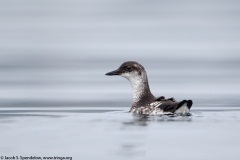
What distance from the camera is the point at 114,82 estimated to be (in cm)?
2461

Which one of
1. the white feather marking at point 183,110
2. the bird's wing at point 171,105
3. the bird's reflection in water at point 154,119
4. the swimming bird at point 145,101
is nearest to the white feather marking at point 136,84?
the swimming bird at point 145,101

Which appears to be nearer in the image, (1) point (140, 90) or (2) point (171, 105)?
(2) point (171, 105)

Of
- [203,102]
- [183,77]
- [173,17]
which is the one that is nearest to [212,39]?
[173,17]

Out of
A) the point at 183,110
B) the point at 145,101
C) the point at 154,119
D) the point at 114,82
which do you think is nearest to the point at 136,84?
the point at 145,101

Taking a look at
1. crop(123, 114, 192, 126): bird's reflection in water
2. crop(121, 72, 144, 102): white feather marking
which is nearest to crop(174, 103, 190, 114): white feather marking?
crop(123, 114, 192, 126): bird's reflection in water

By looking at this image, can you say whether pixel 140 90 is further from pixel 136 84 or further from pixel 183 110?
pixel 183 110

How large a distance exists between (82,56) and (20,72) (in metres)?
6.85

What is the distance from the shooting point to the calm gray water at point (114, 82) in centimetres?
1212

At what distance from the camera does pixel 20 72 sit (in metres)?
27.0

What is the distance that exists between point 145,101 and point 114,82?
8.07 m

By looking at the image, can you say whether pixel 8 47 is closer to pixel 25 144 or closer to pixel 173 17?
pixel 173 17

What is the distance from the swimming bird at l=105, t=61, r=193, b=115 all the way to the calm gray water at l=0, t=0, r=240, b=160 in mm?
280

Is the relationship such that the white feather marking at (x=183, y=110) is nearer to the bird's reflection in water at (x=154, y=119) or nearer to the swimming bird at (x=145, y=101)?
the swimming bird at (x=145, y=101)

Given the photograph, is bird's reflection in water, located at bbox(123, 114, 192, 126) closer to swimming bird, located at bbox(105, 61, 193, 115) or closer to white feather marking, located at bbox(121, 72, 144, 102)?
swimming bird, located at bbox(105, 61, 193, 115)
